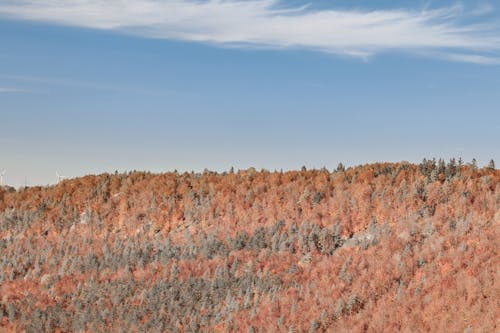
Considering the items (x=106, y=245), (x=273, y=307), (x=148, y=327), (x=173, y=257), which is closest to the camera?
(x=273, y=307)

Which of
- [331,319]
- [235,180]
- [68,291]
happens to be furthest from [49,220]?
[331,319]

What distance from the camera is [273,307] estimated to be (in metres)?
22.9

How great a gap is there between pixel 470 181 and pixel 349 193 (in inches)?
205

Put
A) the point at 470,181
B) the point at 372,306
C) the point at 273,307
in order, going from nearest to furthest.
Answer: the point at 372,306
the point at 273,307
the point at 470,181

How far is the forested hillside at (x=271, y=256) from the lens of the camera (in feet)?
69.9

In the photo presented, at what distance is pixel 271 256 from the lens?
86.2 ft

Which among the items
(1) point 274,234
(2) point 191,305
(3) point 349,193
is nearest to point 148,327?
(2) point 191,305

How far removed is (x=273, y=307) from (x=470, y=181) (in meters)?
10.7

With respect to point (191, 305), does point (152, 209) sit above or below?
above

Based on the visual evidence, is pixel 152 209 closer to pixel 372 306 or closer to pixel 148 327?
pixel 148 327

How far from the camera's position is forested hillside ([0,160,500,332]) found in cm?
2130

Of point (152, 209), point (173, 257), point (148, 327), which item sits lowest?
point (148, 327)

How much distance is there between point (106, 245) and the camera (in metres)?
31.9

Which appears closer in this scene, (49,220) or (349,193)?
(349,193)
